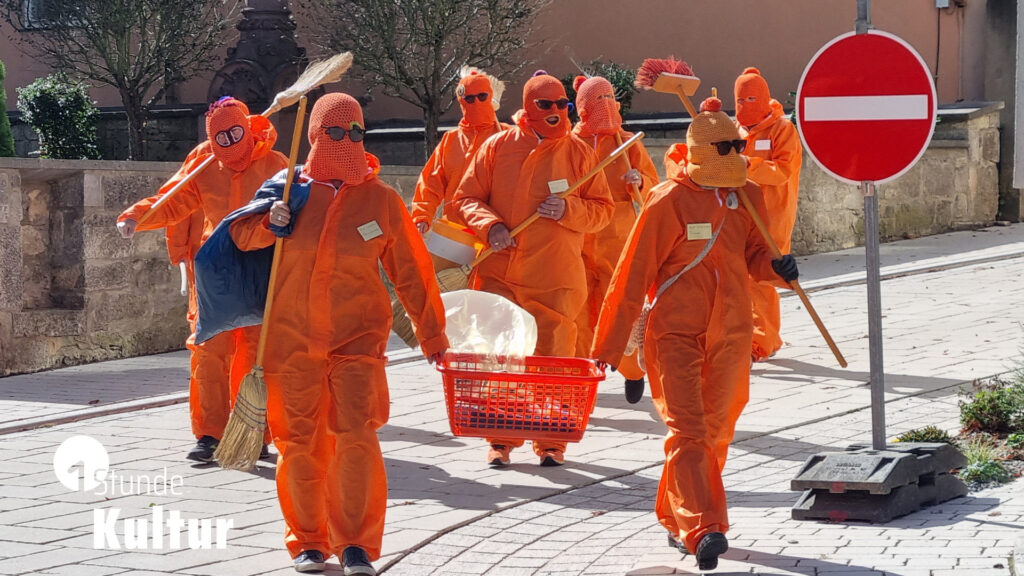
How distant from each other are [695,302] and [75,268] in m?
6.82

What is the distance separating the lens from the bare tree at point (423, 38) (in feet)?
61.1

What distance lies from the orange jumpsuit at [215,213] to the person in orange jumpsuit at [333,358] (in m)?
2.09

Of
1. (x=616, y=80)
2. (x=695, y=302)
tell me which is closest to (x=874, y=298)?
(x=695, y=302)

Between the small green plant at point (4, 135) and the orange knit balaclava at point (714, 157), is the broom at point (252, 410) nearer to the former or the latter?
the orange knit balaclava at point (714, 157)

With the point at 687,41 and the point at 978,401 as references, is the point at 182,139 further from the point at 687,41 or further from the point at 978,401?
the point at 978,401

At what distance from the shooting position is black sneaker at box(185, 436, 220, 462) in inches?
304

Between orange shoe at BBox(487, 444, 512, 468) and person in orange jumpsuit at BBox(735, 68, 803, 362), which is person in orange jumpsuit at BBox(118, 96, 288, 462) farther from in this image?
person in orange jumpsuit at BBox(735, 68, 803, 362)

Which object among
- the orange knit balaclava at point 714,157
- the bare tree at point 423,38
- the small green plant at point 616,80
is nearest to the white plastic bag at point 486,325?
the orange knit balaclava at point 714,157

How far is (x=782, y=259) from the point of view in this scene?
18.8 ft

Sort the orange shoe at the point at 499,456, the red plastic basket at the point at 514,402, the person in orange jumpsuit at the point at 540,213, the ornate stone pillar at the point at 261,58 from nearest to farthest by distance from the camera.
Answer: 1. the red plastic basket at the point at 514,402
2. the orange shoe at the point at 499,456
3. the person in orange jumpsuit at the point at 540,213
4. the ornate stone pillar at the point at 261,58

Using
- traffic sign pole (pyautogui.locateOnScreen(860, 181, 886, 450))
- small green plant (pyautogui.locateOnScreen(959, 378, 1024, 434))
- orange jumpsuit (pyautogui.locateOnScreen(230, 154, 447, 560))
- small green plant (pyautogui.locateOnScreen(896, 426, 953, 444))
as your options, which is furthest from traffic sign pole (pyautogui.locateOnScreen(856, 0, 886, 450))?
orange jumpsuit (pyautogui.locateOnScreen(230, 154, 447, 560))

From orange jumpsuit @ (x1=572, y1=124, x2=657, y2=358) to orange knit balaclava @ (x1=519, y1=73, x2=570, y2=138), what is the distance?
1.08m

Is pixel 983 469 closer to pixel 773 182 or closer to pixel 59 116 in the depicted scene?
pixel 773 182

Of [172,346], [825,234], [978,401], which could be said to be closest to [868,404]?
[978,401]
